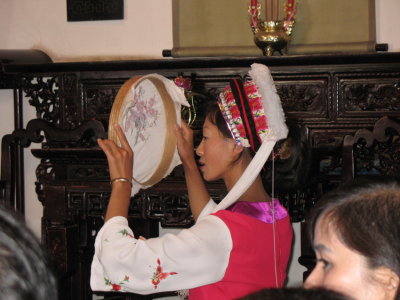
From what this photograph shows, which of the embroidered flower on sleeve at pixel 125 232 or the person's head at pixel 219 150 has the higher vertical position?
the person's head at pixel 219 150

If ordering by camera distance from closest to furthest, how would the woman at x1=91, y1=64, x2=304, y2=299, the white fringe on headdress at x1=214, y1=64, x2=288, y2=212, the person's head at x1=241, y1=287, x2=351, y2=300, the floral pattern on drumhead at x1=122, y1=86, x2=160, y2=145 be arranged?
the person's head at x1=241, y1=287, x2=351, y2=300 < the woman at x1=91, y1=64, x2=304, y2=299 < the white fringe on headdress at x1=214, y1=64, x2=288, y2=212 < the floral pattern on drumhead at x1=122, y1=86, x2=160, y2=145

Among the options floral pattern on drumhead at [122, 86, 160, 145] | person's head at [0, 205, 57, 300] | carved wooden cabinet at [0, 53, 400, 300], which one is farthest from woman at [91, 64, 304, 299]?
person's head at [0, 205, 57, 300]

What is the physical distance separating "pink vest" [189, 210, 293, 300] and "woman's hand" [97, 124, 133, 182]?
0.29 meters

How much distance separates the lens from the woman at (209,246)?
193 centimetres

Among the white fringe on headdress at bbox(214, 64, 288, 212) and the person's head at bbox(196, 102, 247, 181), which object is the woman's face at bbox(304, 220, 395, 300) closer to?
the white fringe on headdress at bbox(214, 64, 288, 212)

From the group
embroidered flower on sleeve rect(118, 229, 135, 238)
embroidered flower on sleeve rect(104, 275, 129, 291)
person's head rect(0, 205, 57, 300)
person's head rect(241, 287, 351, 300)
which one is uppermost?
person's head rect(0, 205, 57, 300)

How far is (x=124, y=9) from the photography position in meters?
4.40

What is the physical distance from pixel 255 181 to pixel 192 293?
0.39m

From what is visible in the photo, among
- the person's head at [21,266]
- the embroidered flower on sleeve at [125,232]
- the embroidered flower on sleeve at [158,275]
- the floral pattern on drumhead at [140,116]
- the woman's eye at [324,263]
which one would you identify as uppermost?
the floral pattern on drumhead at [140,116]

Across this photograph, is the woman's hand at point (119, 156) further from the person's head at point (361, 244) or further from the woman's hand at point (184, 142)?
the person's head at point (361, 244)

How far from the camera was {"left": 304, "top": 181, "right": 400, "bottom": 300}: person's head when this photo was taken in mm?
1296

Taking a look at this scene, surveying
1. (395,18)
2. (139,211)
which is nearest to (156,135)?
(139,211)

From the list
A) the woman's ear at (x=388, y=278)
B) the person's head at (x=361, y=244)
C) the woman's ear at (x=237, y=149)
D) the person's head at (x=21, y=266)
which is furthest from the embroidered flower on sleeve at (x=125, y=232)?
the person's head at (x=21, y=266)

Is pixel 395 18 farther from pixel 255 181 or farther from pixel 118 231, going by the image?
pixel 118 231
